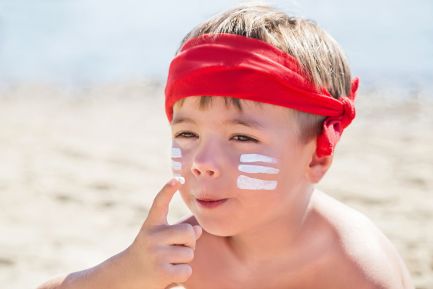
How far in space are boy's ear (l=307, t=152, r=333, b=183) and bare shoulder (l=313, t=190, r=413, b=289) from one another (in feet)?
0.86

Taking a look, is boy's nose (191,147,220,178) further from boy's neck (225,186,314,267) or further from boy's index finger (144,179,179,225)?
boy's neck (225,186,314,267)

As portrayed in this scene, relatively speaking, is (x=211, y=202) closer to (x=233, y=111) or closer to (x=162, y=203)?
(x=162, y=203)

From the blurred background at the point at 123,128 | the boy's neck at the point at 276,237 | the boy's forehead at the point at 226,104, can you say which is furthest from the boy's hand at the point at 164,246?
the blurred background at the point at 123,128

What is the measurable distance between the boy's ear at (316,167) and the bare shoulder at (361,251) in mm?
261

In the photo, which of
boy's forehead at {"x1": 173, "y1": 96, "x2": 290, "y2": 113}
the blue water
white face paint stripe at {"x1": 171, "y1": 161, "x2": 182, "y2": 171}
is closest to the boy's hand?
white face paint stripe at {"x1": 171, "y1": 161, "x2": 182, "y2": 171}

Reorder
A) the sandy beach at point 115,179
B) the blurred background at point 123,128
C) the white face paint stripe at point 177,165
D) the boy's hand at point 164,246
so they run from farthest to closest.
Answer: the blurred background at point 123,128 → the sandy beach at point 115,179 → the white face paint stripe at point 177,165 → the boy's hand at point 164,246

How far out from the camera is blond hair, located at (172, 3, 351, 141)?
2.93 meters

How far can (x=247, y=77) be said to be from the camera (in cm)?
280

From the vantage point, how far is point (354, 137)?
8.16 meters

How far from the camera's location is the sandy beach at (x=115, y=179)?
4.83 metres

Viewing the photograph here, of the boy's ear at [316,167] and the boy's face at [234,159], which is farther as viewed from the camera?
the boy's ear at [316,167]

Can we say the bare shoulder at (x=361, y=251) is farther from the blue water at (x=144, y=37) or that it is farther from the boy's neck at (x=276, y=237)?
the blue water at (x=144, y=37)

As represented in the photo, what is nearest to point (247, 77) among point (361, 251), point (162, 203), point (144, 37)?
point (162, 203)

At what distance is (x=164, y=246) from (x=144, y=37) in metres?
13.3
